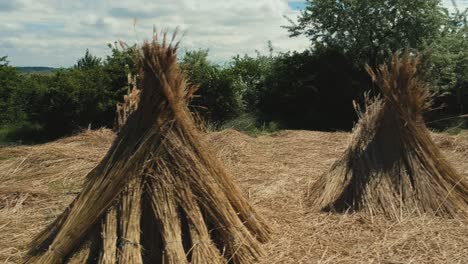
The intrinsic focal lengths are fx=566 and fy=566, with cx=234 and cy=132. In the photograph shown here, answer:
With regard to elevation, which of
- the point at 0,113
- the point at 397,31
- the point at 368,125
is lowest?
the point at 0,113

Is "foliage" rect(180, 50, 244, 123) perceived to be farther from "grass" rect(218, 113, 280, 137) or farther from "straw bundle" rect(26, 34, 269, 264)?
"straw bundle" rect(26, 34, 269, 264)

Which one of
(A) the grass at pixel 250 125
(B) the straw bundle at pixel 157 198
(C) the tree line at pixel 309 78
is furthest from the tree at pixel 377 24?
(B) the straw bundle at pixel 157 198

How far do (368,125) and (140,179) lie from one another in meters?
2.66

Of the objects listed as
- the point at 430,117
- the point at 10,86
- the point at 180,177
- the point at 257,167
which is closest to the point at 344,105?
the point at 430,117

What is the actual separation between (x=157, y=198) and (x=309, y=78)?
1080cm

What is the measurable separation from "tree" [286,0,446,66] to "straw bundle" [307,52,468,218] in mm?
8642

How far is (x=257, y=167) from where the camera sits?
757cm

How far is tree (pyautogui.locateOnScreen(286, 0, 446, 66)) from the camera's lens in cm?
1400

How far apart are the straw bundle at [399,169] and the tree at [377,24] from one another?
864 cm

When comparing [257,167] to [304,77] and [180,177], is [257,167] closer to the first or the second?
[180,177]

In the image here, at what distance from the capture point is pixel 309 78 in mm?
14297

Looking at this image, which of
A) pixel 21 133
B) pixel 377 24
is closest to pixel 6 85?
pixel 21 133

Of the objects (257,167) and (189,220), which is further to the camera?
(257,167)

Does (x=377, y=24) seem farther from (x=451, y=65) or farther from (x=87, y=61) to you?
(x=87, y=61)
